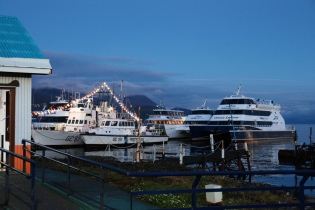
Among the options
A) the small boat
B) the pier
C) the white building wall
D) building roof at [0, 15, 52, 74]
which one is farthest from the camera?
the small boat

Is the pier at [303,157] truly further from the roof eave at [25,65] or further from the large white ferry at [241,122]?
the roof eave at [25,65]

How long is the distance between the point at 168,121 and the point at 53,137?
123ft

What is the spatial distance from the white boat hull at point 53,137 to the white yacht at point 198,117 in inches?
1131

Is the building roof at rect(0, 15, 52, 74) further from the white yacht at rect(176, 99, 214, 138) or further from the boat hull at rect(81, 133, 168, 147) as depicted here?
the white yacht at rect(176, 99, 214, 138)

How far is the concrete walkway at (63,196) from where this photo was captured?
8.58 metres

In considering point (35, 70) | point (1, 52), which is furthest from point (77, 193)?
point (1, 52)

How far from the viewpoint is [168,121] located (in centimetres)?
8638

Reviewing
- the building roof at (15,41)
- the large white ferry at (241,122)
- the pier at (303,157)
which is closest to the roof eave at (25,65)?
the building roof at (15,41)

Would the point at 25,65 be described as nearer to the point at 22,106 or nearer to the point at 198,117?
the point at 22,106

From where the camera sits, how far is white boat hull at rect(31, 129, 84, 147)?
5134cm

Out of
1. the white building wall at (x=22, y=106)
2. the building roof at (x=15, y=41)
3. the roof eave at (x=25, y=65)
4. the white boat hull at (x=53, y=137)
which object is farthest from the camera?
the white boat hull at (x=53, y=137)

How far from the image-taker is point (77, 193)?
31.2 ft

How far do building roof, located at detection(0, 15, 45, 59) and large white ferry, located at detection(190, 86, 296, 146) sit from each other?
48.6 metres

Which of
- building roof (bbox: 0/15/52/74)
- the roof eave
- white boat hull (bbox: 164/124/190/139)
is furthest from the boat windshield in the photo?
the roof eave
